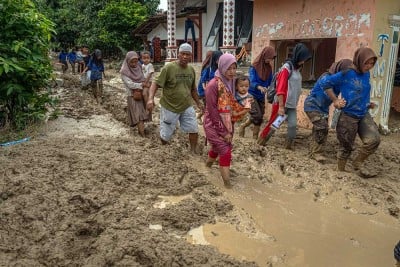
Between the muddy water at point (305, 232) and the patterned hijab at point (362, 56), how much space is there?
5.02 ft

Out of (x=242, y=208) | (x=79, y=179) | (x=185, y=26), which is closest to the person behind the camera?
(x=242, y=208)

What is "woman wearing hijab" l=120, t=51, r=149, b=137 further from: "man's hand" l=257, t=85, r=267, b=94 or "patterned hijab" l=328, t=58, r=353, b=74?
"patterned hijab" l=328, t=58, r=353, b=74

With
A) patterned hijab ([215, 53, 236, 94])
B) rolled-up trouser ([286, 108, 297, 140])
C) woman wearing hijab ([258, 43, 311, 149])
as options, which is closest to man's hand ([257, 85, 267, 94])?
woman wearing hijab ([258, 43, 311, 149])

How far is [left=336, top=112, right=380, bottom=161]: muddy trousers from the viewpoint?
463cm

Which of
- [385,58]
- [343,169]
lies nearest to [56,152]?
[343,169]

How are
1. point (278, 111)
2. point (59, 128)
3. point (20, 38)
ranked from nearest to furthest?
1. point (278, 111)
2. point (20, 38)
3. point (59, 128)

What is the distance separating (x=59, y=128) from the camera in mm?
6766

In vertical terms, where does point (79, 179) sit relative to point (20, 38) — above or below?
below

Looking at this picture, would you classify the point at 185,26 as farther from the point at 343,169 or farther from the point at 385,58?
the point at 343,169

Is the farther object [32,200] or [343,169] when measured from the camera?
[343,169]

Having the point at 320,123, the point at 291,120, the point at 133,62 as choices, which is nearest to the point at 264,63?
the point at 291,120

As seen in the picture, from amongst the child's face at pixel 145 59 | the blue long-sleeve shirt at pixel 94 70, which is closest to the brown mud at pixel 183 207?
the child's face at pixel 145 59

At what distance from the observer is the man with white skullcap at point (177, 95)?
16.5 feet

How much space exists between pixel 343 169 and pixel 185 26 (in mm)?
15385
